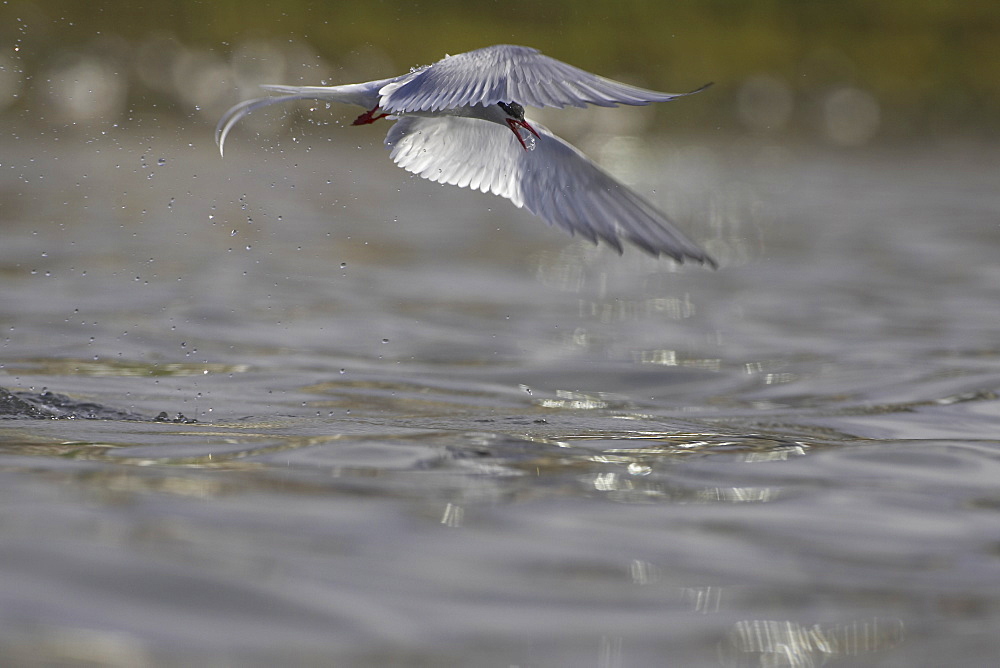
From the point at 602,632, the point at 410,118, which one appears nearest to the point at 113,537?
the point at 602,632

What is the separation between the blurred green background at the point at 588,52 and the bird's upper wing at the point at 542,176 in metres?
20.7

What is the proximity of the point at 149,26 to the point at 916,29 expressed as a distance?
19.3 metres

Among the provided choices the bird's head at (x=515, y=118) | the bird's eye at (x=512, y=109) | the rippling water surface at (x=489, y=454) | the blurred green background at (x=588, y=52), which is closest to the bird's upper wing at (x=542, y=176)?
the bird's head at (x=515, y=118)

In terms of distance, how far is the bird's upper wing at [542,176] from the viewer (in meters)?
6.10

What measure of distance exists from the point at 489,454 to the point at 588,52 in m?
29.1

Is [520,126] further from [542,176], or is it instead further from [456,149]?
[456,149]

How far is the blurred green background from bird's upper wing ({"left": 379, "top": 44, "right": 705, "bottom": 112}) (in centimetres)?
2188

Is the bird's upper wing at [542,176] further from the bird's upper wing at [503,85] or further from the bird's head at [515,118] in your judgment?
the bird's upper wing at [503,85]

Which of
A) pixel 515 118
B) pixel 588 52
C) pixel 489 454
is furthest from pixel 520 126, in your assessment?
pixel 588 52

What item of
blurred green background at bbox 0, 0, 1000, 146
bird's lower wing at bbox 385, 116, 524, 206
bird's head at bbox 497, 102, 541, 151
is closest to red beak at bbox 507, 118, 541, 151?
bird's head at bbox 497, 102, 541, 151

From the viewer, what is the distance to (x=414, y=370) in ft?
24.6

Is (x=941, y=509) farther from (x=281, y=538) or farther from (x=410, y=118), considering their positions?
(x=410, y=118)

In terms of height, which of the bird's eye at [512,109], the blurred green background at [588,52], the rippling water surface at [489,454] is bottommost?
the rippling water surface at [489,454]

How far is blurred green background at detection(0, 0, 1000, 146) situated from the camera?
27.8m
